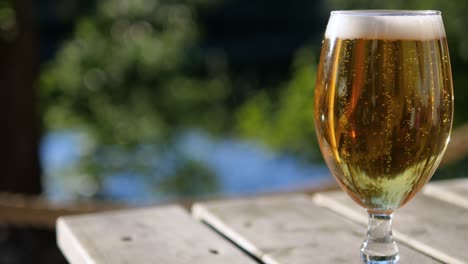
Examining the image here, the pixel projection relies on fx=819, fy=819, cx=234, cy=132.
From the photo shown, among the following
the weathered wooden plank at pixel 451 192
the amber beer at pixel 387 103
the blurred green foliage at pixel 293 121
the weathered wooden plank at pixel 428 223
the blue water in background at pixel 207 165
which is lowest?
the blue water in background at pixel 207 165

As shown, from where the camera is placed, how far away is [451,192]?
3.85 feet

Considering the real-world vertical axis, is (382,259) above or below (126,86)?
above

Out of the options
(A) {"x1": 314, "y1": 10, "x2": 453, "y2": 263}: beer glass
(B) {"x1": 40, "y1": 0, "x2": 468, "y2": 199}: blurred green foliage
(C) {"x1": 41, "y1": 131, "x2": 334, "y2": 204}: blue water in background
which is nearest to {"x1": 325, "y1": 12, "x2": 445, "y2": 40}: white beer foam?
(A) {"x1": 314, "y1": 10, "x2": 453, "y2": 263}: beer glass

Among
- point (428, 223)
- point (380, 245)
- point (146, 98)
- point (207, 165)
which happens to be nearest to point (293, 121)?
point (207, 165)

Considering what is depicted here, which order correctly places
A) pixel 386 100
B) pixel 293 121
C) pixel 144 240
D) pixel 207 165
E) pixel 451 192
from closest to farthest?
pixel 386 100 → pixel 144 240 → pixel 451 192 → pixel 293 121 → pixel 207 165

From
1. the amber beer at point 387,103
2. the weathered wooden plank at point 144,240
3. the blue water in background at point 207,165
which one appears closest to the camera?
the amber beer at point 387,103

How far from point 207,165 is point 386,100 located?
3541 mm

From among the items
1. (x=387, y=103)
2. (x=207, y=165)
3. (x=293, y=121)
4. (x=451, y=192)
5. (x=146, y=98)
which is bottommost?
(x=207, y=165)

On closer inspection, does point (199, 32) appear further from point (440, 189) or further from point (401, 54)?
point (401, 54)

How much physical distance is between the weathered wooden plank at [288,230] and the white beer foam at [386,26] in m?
0.25

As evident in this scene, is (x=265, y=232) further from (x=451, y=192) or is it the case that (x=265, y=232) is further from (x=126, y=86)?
(x=126, y=86)

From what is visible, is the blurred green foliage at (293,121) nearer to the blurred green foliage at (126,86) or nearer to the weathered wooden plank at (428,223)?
the blurred green foliage at (126,86)

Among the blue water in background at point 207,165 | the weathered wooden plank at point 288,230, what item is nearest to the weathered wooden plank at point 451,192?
the weathered wooden plank at point 288,230

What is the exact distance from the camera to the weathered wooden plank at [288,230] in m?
0.89
